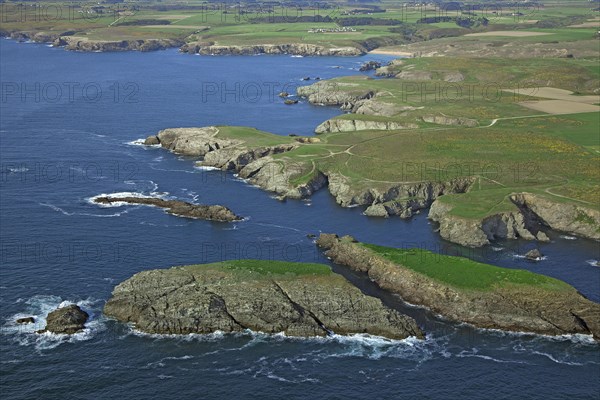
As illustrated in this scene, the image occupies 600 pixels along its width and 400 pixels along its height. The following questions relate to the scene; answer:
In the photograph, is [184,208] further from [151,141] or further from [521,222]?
[521,222]

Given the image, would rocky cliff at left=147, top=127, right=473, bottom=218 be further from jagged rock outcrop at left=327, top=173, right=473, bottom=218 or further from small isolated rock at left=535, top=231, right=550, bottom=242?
small isolated rock at left=535, top=231, right=550, bottom=242

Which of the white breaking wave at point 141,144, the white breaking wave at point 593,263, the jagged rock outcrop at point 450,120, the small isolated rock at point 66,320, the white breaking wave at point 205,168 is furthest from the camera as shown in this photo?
the jagged rock outcrop at point 450,120

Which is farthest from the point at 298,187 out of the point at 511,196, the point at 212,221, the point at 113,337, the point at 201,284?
the point at 113,337

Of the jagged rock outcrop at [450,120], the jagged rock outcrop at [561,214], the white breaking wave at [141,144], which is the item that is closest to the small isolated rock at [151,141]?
the white breaking wave at [141,144]

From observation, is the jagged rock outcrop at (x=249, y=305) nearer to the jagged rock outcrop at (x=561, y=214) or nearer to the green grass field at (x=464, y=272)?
the green grass field at (x=464, y=272)

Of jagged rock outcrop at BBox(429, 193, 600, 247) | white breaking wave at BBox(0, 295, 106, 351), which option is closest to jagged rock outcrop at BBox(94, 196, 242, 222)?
jagged rock outcrop at BBox(429, 193, 600, 247)
